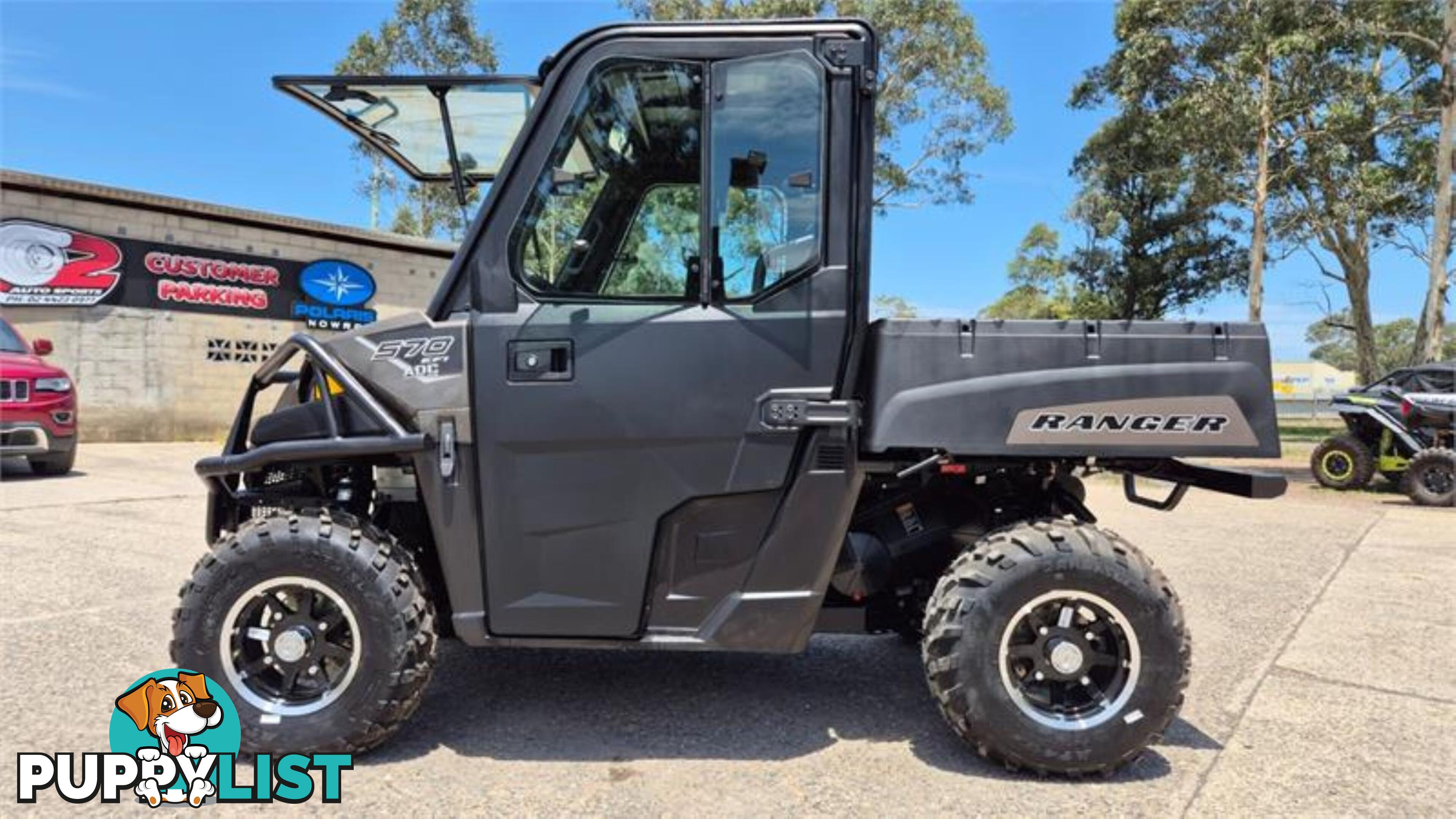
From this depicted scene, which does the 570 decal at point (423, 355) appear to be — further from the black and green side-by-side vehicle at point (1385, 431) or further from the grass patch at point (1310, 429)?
the grass patch at point (1310, 429)

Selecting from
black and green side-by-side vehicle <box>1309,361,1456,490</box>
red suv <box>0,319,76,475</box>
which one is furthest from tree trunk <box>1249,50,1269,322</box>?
red suv <box>0,319,76,475</box>

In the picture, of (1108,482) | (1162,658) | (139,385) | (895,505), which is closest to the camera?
(1162,658)

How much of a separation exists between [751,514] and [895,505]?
2.36ft

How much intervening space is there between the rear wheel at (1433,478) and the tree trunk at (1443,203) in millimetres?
8658

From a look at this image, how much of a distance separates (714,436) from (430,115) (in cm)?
176

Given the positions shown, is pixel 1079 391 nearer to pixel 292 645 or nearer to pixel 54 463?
pixel 292 645

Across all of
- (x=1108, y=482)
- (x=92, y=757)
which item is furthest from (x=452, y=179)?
(x=1108, y=482)

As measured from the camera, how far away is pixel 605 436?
297 cm

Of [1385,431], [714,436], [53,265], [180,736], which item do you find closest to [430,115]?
[714,436]

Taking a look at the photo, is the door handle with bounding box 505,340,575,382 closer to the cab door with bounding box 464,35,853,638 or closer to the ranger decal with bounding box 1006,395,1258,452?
the cab door with bounding box 464,35,853,638

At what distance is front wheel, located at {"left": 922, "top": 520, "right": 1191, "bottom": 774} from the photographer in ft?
9.63

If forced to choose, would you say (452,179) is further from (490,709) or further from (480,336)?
(490,709)

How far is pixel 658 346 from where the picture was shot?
2953 millimetres

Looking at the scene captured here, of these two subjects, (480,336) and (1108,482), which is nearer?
(480,336)
